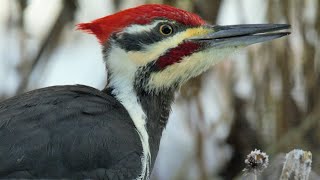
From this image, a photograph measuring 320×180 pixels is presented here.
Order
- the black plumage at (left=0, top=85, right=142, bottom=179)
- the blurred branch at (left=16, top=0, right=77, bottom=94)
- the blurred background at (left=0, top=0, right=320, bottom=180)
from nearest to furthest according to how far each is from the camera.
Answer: the black plumage at (left=0, top=85, right=142, bottom=179), the blurred background at (left=0, top=0, right=320, bottom=180), the blurred branch at (left=16, top=0, right=77, bottom=94)

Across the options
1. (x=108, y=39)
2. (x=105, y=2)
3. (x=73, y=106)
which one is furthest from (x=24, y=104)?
(x=105, y=2)

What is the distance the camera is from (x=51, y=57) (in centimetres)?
627

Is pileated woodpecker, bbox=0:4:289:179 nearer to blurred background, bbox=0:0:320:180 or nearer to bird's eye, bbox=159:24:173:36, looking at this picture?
bird's eye, bbox=159:24:173:36

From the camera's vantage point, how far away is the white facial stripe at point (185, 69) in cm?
440

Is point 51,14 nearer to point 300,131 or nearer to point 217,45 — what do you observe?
point 300,131

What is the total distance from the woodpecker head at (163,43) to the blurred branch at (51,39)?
1706mm

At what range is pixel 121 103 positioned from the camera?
4375 mm

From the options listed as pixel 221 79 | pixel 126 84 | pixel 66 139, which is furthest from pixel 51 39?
pixel 66 139

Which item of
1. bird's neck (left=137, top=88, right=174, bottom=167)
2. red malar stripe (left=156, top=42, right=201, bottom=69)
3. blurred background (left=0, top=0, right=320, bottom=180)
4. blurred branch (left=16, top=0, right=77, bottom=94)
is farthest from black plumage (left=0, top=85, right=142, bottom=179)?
blurred branch (left=16, top=0, right=77, bottom=94)

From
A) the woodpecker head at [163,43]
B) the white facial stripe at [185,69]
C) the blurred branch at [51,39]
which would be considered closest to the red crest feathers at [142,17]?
the woodpecker head at [163,43]

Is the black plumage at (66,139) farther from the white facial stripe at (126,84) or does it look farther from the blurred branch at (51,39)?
the blurred branch at (51,39)

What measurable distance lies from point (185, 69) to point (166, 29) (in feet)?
0.56

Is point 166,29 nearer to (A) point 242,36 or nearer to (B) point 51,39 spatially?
(A) point 242,36

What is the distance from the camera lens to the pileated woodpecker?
3.94 metres
